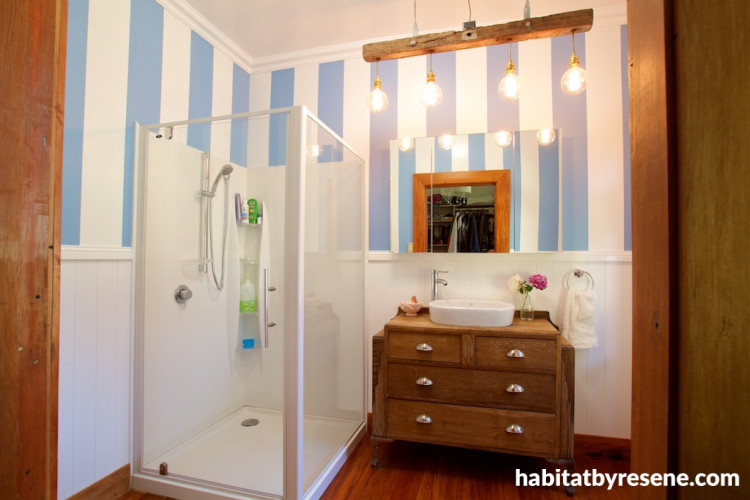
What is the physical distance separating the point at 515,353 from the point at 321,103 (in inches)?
85.8

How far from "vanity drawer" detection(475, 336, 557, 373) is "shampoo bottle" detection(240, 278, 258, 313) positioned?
46.8 inches

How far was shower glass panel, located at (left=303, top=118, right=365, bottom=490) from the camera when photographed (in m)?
1.76

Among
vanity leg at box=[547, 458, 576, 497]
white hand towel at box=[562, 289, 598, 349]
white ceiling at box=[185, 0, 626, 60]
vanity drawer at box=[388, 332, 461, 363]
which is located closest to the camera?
vanity leg at box=[547, 458, 576, 497]

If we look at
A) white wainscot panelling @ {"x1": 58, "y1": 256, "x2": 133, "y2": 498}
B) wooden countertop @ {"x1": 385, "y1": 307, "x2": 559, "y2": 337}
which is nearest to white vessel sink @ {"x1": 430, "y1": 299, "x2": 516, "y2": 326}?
wooden countertop @ {"x1": 385, "y1": 307, "x2": 559, "y2": 337}

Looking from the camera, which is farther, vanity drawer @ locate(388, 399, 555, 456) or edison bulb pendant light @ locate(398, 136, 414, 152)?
edison bulb pendant light @ locate(398, 136, 414, 152)

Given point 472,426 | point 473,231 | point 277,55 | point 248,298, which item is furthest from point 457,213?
point 277,55

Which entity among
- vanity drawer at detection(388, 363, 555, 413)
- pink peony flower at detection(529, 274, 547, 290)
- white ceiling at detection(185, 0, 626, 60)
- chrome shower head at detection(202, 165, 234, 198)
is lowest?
vanity drawer at detection(388, 363, 555, 413)

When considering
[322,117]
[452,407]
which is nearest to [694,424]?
[452,407]

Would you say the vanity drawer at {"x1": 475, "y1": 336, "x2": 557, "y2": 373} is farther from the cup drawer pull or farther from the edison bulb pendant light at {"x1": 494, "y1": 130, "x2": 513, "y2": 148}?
the edison bulb pendant light at {"x1": 494, "y1": 130, "x2": 513, "y2": 148}

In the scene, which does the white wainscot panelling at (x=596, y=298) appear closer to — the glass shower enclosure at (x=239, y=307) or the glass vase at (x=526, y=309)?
the glass vase at (x=526, y=309)

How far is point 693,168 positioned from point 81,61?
7.30 ft

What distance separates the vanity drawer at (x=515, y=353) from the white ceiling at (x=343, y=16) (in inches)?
78.7

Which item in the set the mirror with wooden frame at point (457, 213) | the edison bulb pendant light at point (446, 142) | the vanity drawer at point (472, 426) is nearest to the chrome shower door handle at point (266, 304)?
the vanity drawer at point (472, 426)

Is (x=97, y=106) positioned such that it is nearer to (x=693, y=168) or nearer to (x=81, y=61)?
(x=81, y=61)
